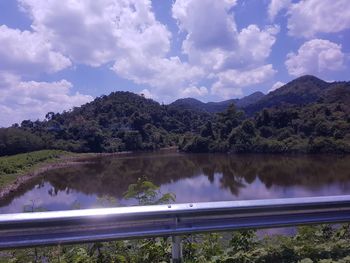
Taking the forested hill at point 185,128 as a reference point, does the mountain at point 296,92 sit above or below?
above

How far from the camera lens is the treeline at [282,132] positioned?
5028 centimetres

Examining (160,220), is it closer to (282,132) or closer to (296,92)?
(282,132)

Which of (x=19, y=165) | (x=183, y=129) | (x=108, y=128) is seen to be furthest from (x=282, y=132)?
(x=108, y=128)

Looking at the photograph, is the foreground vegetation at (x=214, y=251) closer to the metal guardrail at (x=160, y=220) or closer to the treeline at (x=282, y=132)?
the metal guardrail at (x=160, y=220)

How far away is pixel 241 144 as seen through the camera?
63.1 metres

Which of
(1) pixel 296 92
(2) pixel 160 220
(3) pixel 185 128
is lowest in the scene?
(2) pixel 160 220

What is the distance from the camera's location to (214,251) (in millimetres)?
3111

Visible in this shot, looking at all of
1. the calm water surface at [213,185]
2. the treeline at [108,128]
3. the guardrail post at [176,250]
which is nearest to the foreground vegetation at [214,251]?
the guardrail post at [176,250]

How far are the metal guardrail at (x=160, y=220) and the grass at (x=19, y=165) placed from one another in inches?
1372

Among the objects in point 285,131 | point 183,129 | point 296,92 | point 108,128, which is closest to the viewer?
point 285,131

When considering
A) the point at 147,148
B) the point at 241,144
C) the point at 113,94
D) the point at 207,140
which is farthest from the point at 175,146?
the point at 113,94

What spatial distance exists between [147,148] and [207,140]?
1978 cm

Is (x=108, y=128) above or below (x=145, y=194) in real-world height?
above

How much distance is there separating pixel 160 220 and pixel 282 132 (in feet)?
196
